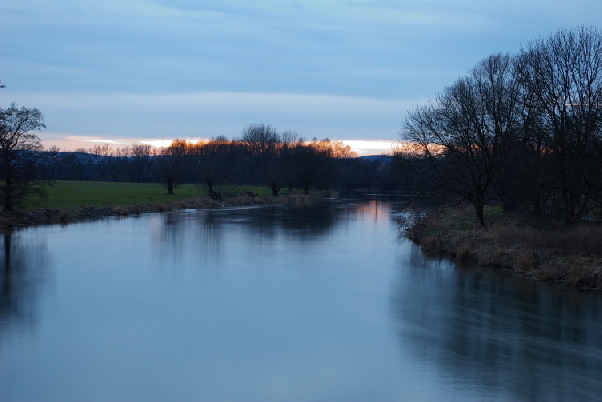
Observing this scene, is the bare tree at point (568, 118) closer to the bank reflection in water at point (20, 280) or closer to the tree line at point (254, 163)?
the bank reflection in water at point (20, 280)

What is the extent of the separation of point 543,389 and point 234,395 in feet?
14.5

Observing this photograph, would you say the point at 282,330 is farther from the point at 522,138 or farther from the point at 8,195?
the point at 8,195

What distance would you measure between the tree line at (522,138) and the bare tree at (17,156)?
63.0 feet

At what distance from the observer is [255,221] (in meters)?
36.4

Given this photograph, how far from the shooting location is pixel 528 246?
59.3 feet

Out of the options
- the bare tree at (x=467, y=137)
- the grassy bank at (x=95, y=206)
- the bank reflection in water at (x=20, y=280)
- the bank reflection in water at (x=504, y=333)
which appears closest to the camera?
the bank reflection in water at (x=504, y=333)

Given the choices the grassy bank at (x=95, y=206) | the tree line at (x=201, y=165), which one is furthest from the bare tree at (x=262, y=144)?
the grassy bank at (x=95, y=206)

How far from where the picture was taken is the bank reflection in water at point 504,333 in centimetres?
870

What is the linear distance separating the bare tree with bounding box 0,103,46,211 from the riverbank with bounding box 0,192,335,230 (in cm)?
110

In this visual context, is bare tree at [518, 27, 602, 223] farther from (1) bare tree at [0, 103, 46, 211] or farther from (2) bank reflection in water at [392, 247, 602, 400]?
(1) bare tree at [0, 103, 46, 211]

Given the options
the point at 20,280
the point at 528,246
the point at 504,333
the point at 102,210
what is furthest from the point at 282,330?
the point at 102,210

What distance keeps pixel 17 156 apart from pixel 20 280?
16308mm

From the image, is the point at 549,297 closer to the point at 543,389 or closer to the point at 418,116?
the point at 543,389

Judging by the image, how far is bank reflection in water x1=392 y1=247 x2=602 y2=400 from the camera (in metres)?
8.70
